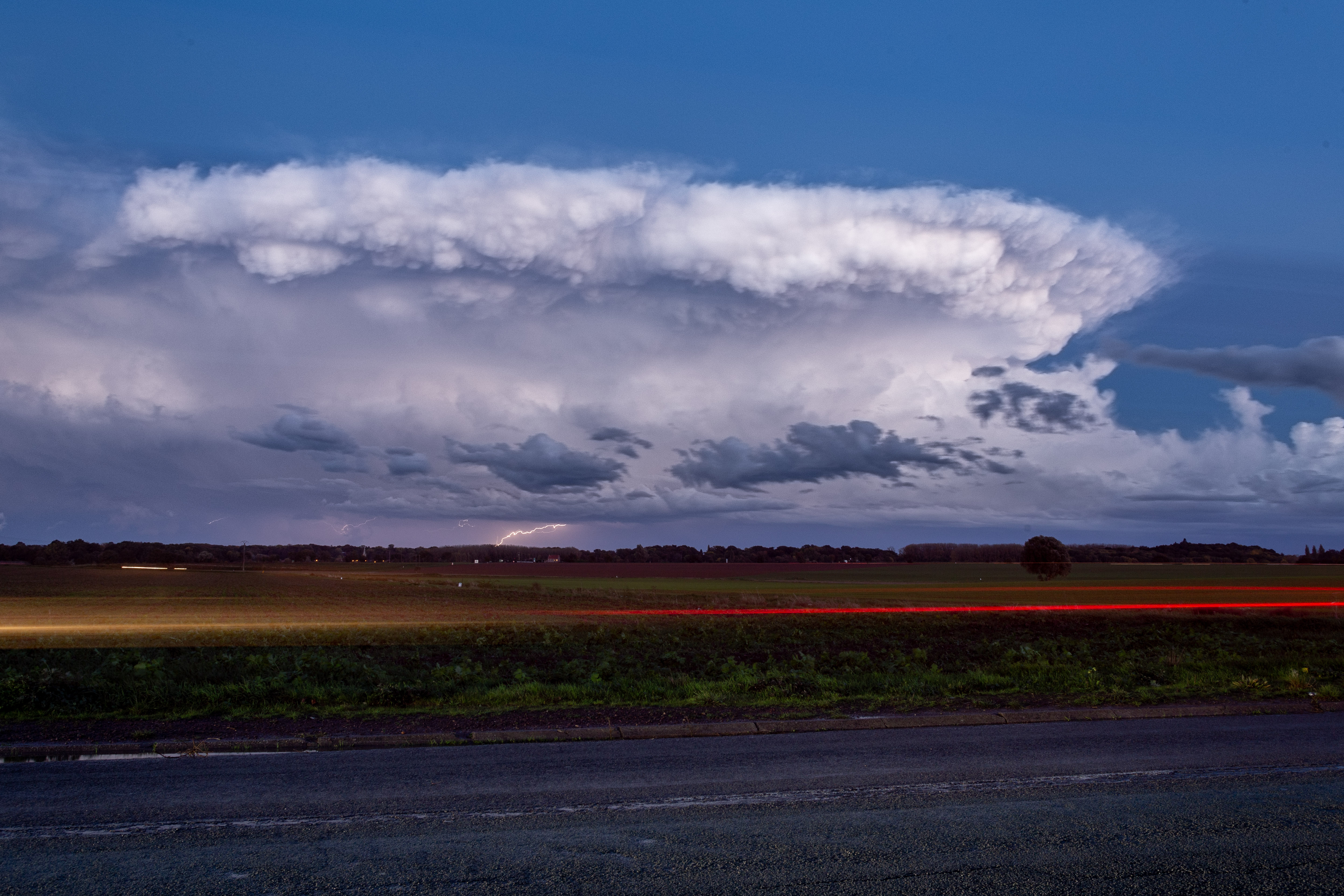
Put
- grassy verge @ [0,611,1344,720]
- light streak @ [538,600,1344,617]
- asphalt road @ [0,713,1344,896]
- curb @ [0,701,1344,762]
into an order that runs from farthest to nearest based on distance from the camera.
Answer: light streak @ [538,600,1344,617], grassy verge @ [0,611,1344,720], curb @ [0,701,1344,762], asphalt road @ [0,713,1344,896]

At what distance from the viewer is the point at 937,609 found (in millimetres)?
45906

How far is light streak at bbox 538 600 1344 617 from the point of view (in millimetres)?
39312

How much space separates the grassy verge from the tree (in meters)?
78.2

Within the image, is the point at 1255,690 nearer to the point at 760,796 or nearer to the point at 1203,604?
the point at 760,796

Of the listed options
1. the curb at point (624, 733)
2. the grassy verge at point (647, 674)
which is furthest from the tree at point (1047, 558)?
the curb at point (624, 733)

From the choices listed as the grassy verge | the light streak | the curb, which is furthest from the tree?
the curb

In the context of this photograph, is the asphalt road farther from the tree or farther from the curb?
the tree

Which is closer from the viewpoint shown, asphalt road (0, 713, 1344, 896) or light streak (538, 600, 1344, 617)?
asphalt road (0, 713, 1344, 896)

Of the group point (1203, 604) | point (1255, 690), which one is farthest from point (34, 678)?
point (1203, 604)

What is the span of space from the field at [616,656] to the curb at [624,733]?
0.79 meters

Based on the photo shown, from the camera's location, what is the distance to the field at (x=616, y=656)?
40.8 ft

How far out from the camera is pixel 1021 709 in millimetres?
11531

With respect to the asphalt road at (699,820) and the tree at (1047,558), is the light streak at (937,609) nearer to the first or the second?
the asphalt road at (699,820)

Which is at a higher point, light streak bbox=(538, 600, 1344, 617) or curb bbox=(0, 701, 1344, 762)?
curb bbox=(0, 701, 1344, 762)
